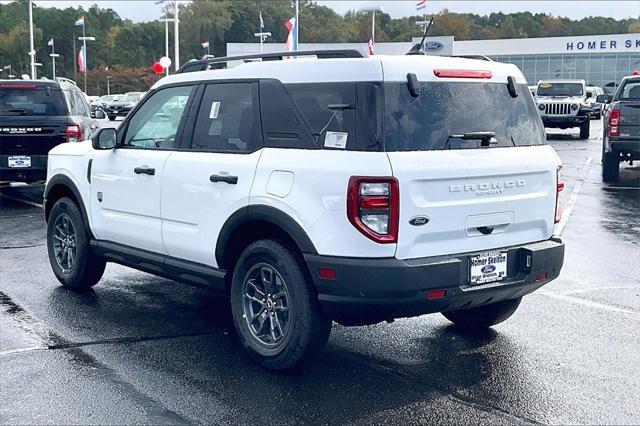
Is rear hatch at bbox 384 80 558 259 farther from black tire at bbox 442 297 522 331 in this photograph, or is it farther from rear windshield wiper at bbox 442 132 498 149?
black tire at bbox 442 297 522 331

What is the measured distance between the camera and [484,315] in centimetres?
Answer: 596

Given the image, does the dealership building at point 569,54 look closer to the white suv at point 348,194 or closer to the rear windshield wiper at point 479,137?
the white suv at point 348,194

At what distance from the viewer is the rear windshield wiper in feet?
15.8

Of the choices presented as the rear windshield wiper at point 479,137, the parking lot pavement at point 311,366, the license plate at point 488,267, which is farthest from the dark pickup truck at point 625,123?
the license plate at point 488,267

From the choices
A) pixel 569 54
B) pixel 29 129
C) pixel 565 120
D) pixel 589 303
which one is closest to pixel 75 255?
pixel 589 303

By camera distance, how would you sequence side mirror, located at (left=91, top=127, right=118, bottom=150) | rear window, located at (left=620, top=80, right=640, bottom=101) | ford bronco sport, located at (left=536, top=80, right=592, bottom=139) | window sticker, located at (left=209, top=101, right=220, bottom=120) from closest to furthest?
window sticker, located at (left=209, top=101, right=220, bottom=120) → side mirror, located at (left=91, top=127, right=118, bottom=150) → rear window, located at (left=620, top=80, right=640, bottom=101) → ford bronco sport, located at (left=536, top=80, right=592, bottom=139)

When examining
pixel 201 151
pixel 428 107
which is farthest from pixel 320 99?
pixel 201 151

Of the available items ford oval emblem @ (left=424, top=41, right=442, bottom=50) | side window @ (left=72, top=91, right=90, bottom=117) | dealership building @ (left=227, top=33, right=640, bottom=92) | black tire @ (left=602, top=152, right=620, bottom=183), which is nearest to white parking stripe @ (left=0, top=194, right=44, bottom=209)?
side window @ (left=72, top=91, right=90, bottom=117)

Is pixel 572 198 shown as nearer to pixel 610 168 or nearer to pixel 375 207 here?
pixel 610 168

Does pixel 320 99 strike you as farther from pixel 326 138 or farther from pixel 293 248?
pixel 293 248

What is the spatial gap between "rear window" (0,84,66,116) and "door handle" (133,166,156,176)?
308 inches

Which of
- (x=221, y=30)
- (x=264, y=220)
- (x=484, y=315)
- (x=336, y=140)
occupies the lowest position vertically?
(x=484, y=315)

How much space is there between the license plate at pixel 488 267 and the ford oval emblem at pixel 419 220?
0.41 m

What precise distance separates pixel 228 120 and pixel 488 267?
201cm
